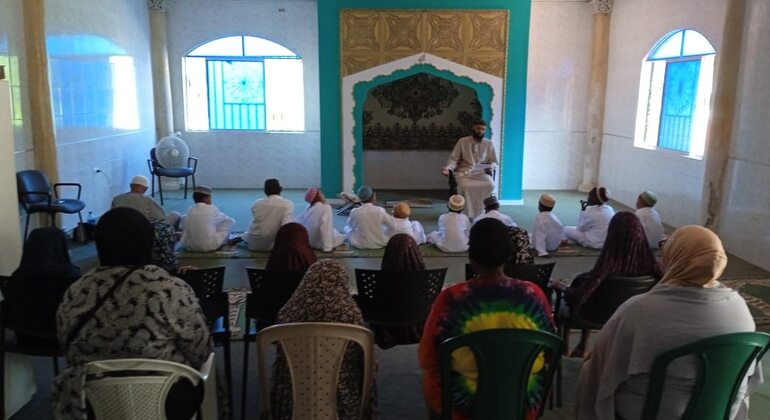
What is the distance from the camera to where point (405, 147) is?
35.0 feet

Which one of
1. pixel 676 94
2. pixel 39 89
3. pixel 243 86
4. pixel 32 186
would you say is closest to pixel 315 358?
pixel 32 186

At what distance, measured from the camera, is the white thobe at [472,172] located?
8133mm

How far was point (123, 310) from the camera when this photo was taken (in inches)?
83.1

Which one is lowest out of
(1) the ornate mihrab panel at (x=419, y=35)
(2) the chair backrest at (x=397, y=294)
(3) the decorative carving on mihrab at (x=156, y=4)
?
(2) the chair backrest at (x=397, y=294)

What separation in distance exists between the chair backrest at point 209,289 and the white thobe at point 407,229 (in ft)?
10.7

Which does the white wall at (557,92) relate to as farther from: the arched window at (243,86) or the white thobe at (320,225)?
the white thobe at (320,225)

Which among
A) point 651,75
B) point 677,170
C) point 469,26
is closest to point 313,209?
point 469,26

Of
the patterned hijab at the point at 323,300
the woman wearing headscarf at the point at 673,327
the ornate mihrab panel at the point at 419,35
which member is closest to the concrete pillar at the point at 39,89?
the ornate mihrab panel at the point at 419,35

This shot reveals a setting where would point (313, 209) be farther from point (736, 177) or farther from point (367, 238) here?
point (736, 177)

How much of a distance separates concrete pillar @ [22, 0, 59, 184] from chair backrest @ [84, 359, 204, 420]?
5.44 meters

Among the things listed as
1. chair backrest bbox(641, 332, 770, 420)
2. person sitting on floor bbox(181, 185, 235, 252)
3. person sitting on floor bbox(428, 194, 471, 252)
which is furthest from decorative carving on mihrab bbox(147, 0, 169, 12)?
chair backrest bbox(641, 332, 770, 420)

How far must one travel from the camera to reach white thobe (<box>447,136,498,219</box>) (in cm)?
813

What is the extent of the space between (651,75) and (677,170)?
1766 millimetres

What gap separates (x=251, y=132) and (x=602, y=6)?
20.6 ft
